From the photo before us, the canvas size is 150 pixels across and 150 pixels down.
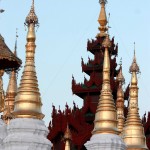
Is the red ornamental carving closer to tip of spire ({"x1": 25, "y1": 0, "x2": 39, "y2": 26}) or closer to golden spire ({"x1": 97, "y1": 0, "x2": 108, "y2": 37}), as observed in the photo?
golden spire ({"x1": 97, "y1": 0, "x2": 108, "y2": 37})

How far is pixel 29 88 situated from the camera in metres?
13.2

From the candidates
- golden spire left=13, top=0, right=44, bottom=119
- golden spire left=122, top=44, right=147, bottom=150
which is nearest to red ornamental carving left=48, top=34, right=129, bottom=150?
golden spire left=122, top=44, right=147, bottom=150

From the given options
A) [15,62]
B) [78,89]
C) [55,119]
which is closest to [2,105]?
[15,62]

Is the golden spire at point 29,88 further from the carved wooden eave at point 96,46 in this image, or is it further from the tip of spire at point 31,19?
the carved wooden eave at point 96,46

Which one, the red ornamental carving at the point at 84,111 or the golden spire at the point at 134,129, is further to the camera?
the red ornamental carving at the point at 84,111

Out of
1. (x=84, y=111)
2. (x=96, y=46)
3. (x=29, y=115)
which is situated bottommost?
(x=29, y=115)

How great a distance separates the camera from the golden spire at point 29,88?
1305cm

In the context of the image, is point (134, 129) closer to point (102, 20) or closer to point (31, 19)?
point (31, 19)

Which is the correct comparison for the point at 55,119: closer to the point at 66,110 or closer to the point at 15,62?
the point at 66,110

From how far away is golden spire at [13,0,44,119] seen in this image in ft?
42.8

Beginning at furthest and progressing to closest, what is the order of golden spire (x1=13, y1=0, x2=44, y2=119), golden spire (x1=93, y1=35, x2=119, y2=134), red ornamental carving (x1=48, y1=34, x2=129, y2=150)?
red ornamental carving (x1=48, y1=34, x2=129, y2=150) < golden spire (x1=93, y1=35, x2=119, y2=134) < golden spire (x1=13, y1=0, x2=44, y2=119)

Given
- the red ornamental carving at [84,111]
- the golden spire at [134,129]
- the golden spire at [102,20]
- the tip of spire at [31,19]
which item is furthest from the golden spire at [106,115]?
the golden spire at [102,20]

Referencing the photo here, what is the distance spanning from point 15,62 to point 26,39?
6.65 ft

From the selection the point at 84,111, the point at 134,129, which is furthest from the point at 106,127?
the point at 84,111
